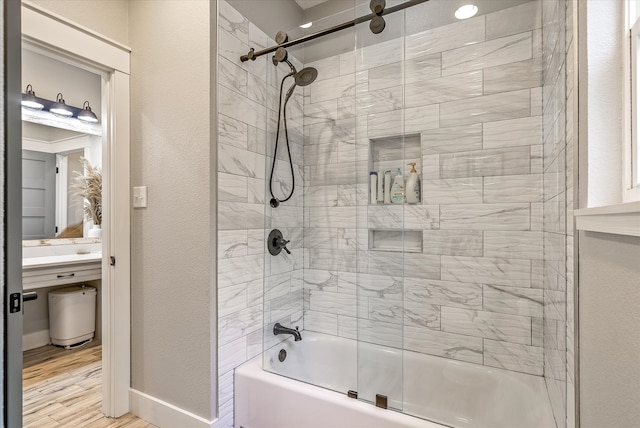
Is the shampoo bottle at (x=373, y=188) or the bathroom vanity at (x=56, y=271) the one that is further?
the bathroom vanity at (x=56, y=271)

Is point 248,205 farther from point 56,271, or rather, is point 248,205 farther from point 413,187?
point 56,271

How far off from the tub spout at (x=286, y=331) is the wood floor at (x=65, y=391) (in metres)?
0.86

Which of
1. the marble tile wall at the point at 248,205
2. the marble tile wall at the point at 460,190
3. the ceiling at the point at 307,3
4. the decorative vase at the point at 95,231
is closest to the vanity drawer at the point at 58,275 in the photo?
the decorative vase at the point at 95,231

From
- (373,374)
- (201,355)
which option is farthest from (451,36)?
(201,355)

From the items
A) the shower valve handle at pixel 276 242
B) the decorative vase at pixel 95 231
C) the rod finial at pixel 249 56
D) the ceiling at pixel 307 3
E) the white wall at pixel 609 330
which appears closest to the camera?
the white wall at pixel 609 330

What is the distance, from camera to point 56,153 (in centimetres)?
324

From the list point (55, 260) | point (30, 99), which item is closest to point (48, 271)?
point (55, 260)

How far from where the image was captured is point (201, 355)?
1719 mm

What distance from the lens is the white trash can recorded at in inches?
113

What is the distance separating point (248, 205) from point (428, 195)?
110cm

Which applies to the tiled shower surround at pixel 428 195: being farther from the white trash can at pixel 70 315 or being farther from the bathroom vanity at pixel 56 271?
the white trash can at pixel 70 315

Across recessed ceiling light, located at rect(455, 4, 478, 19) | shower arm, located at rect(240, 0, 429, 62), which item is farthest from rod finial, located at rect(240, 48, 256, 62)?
recessed ceiling light, located at rect(455, 4, 478, 19)

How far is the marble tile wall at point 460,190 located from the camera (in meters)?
1.74

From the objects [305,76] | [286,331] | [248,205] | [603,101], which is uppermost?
[305,76]
